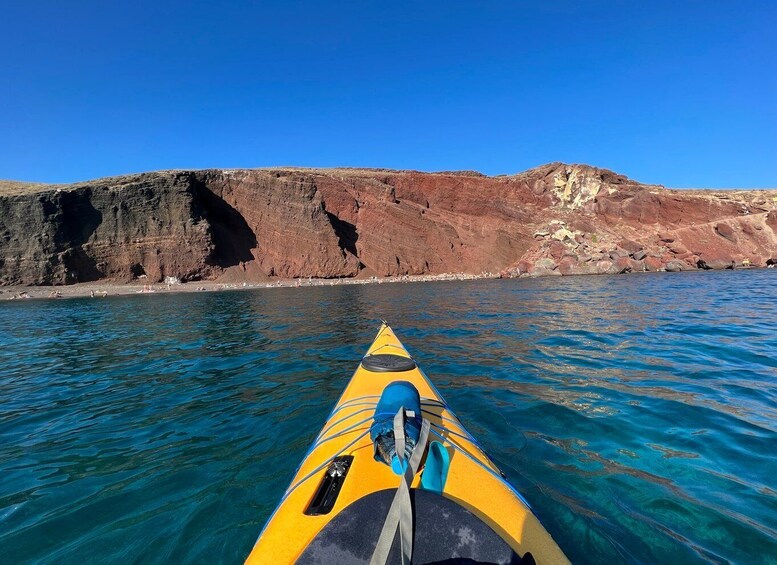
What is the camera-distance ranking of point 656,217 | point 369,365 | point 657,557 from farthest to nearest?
point 656,217
point 369,365
point 657,557

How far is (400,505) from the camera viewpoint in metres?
1.71

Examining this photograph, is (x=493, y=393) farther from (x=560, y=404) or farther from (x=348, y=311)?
(x=348, y=311)

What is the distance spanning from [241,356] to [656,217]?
1743 inches

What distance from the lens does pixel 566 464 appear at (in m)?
3.58

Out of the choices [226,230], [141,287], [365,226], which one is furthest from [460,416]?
[226,230]

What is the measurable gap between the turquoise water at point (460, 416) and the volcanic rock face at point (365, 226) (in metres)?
26.7

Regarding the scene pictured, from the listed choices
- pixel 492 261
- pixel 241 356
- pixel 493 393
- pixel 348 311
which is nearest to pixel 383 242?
pixel 492 261

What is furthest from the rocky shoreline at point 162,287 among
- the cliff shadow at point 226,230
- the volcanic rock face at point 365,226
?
the cliff shadow at point 226,230

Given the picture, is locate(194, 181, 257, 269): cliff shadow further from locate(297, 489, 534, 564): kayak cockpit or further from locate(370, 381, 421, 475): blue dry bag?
locate(297, 489, 534, 564): kayak cockpit

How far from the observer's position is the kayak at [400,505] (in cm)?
165

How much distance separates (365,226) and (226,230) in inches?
555

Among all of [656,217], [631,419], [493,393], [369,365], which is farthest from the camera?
[656,217]

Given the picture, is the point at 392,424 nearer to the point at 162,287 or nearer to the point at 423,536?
the point at 423,536

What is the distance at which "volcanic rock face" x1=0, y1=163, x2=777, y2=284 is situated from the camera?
105ft
